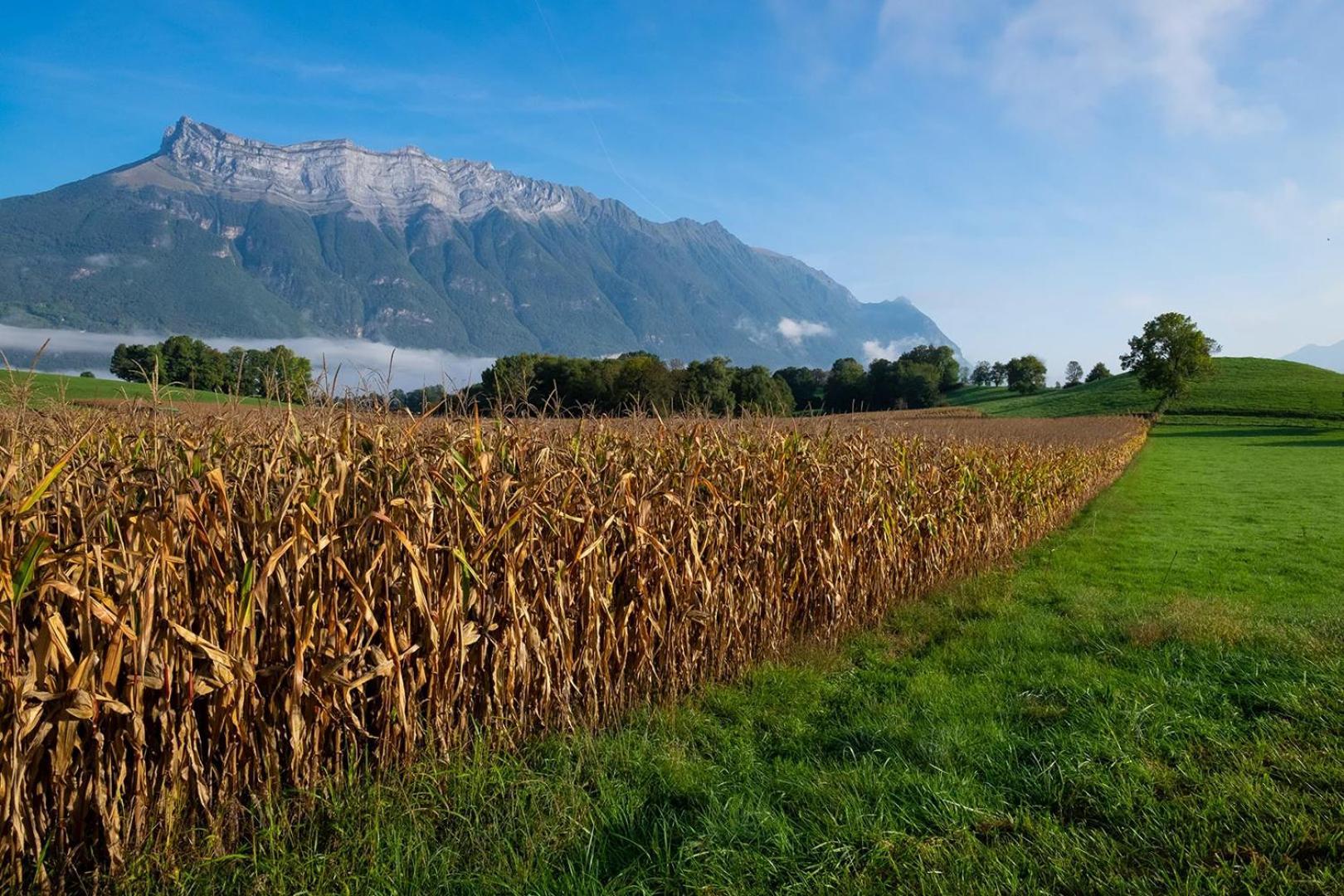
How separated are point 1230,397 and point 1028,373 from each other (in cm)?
4332

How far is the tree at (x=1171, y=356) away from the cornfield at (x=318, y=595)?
257ft

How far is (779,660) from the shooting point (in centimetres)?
628

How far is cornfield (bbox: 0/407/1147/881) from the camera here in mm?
2803

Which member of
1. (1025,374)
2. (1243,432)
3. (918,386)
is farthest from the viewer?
(1025,374)

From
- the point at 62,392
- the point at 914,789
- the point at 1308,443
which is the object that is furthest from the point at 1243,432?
the point at 62,392

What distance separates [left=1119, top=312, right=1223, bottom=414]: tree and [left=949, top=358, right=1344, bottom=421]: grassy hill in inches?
105

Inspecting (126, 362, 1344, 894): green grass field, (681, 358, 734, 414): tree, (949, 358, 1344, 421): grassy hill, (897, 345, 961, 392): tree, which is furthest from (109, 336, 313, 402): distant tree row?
(897, 345, 961, 392): tree

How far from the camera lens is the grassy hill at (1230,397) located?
64.1 meters

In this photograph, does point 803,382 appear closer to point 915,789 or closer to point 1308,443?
point 1308,443

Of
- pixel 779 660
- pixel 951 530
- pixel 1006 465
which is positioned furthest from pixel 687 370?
pixel 779 660

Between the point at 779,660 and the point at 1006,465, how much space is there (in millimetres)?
7684

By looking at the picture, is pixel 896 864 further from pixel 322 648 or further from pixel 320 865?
pixel 322 648

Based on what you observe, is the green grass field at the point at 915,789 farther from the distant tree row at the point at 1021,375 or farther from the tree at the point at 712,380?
the distant tree row at the point at 1021,375

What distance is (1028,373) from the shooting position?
11300cm
